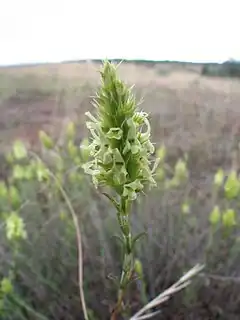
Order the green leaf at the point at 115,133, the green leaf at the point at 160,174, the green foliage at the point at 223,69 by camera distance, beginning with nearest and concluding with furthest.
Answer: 1. the green leaf at the point at 115,133
2. the green leaf at the point at 160,174
3. the green foliage at the point at 223,69

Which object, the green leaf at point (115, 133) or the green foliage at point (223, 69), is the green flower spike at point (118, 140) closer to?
the green leaf at point (115, 133)

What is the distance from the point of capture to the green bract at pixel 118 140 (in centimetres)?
35

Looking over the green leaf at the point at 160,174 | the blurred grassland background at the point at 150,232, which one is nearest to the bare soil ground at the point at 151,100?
the blurred grassland background at the point at 150,232

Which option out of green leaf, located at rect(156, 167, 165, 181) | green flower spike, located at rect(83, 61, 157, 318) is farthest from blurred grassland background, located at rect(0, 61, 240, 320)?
green flower spike, located at rect(83, 61, 157, 318)

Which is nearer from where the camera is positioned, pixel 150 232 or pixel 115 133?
pixel 115 133

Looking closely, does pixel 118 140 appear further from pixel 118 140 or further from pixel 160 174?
pixel 160 174

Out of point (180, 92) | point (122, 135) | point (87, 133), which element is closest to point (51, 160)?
point (87, 133)

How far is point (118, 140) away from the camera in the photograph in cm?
35

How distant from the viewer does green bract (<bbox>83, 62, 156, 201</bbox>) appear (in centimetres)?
35

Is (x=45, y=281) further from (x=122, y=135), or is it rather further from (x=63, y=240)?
(x=122, y=135)

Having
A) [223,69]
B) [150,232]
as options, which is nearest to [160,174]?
[150,232]

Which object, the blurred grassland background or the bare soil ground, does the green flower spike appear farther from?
the bare soil ground

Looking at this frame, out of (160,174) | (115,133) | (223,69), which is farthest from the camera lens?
(223,69)

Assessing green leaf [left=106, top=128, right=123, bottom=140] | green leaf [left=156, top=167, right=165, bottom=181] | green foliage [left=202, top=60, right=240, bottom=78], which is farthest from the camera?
green foliage [left=202, top=60, right=240, bottom=78]
